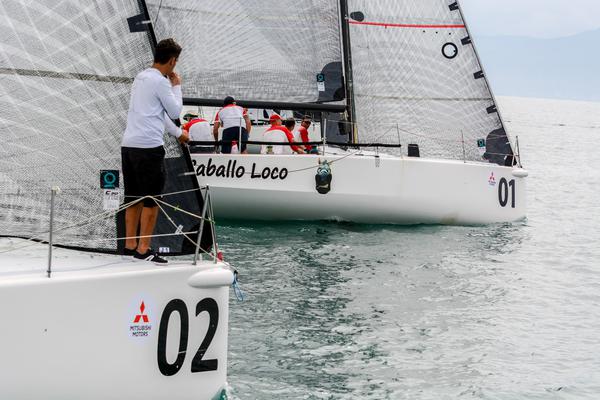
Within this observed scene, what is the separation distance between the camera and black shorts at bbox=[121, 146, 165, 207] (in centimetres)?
573

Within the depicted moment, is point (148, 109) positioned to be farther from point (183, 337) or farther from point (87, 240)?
point (183, 337)

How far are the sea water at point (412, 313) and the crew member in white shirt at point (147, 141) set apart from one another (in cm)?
131

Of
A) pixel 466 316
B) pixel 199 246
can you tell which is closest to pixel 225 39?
pixel 466 316

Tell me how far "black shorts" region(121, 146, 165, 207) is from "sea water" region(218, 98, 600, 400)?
1.46m

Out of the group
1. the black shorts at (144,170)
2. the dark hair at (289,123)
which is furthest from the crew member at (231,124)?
the black shorts at (144,170)

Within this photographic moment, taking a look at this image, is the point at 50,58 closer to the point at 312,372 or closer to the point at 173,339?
the point at 173,339

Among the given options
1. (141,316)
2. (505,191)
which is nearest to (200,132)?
(505,191)

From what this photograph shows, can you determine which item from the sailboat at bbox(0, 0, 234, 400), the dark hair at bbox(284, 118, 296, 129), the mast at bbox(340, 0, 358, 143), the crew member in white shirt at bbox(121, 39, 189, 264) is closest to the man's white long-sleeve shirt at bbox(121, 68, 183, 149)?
the crew member in white shirt at bbox(121, 39, 189, 264)

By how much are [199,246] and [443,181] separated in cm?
889

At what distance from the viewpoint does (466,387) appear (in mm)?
7133

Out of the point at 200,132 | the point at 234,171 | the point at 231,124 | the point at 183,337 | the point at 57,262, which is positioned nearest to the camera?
the point at 183,337

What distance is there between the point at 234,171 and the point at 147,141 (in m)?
7.34

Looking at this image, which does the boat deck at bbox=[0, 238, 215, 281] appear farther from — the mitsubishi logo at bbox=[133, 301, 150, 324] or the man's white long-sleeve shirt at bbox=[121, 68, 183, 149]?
the man's white long-sleeve shirt at bbox=[121, 68, 183, 149]

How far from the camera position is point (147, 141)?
225 inches
